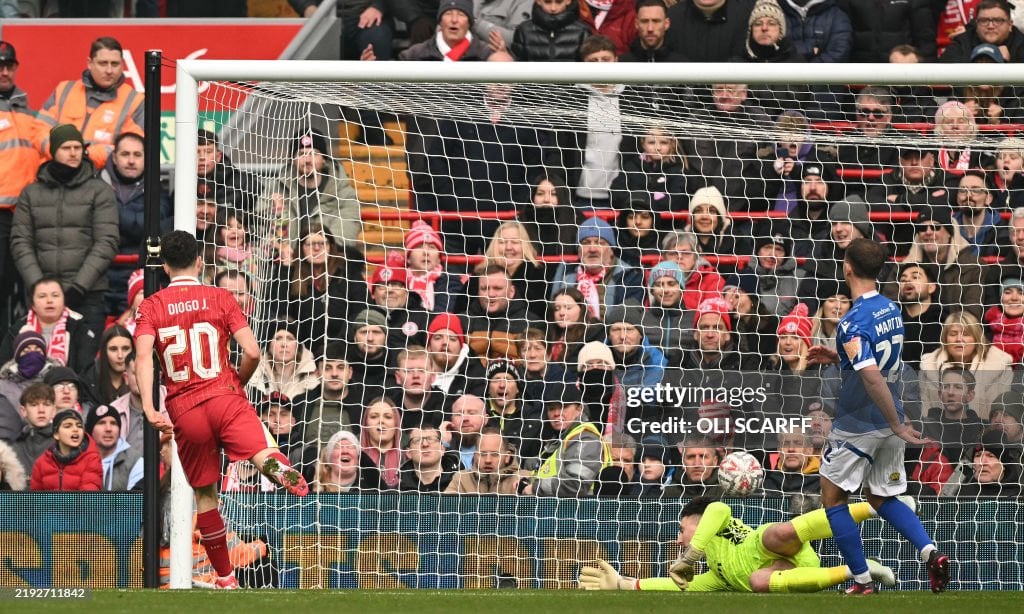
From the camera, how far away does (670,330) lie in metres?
8.44

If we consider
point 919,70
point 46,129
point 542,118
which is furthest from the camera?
point 46,129

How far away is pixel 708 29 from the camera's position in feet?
33.3

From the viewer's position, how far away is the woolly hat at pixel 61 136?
9.70 metres

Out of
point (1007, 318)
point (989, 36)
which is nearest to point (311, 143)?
point (1007, 318)

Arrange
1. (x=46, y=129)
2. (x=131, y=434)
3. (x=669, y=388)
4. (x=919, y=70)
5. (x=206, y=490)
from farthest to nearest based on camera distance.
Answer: (x=46, y=129) < (x=131, y=434) < (x=669, y=388) < (x=919, y=70) < (x=206, y=490)

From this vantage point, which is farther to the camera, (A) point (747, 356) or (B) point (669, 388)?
(A) point (747, 356)

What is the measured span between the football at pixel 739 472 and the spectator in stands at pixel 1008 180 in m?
2.90

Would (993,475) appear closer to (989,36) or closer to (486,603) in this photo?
(989,36)

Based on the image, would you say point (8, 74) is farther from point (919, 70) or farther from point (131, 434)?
point (919, 70)

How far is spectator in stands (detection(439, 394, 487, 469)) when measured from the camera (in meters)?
8.27

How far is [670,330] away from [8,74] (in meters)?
5.38

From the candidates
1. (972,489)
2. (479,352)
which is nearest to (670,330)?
(479,352)

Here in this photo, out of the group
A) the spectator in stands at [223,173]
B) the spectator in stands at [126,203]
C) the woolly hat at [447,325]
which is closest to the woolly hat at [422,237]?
the woolly hat at [447,325]

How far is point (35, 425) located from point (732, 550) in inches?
178
